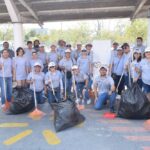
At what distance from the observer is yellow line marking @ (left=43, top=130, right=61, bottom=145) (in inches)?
185

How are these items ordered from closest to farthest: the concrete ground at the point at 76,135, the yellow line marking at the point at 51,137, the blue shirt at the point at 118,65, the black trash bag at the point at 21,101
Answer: the concrete ground at the point at 76,135 < the yellow line marking at the point at 51,137 < the black trash bag at the point at 21,101 < the blue shirt at the point at 118,65

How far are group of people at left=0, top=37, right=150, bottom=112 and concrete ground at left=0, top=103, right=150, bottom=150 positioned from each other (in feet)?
3.00

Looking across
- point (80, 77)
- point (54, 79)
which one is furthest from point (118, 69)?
point (54, 79)

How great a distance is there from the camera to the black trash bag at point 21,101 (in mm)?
6473

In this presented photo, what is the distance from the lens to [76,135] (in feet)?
16.5

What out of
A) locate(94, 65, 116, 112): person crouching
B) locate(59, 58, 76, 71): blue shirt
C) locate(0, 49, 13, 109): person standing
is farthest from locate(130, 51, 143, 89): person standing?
locate(0, 49, 13, 109): person standing

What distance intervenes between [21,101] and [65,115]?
1588 millimetres

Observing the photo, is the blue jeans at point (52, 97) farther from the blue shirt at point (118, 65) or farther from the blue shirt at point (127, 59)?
the blue shirt at point (127, 59)

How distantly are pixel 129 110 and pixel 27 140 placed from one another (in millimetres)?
2342

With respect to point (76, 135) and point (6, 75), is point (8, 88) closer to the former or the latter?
point (6, 75)

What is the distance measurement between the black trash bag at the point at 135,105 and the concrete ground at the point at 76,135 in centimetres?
14

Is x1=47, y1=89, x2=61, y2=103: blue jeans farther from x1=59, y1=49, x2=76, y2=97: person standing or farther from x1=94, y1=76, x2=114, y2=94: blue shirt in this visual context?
x1=94, y1=76, x2=114, y2=94: blue shirt

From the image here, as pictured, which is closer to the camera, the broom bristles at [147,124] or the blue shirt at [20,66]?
the broom bristles at [147,124]

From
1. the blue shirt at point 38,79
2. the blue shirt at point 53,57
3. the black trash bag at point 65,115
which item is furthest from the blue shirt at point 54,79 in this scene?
the black trash bag at point 65,115
